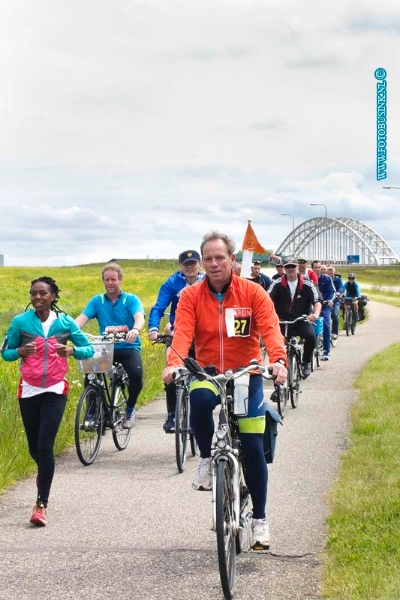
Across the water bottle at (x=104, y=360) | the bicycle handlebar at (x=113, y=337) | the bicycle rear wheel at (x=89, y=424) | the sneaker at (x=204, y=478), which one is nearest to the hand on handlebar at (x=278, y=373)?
the sneaker at (x=204, y=478)

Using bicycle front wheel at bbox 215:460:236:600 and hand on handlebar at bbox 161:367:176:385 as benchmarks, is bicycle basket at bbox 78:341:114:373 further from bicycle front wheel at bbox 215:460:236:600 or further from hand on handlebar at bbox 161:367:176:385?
bicycle front wheel at bbox 215:460:236:600

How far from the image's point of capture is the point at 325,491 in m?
7.41

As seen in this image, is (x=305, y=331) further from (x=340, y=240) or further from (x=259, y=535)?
(x=340, y=240)

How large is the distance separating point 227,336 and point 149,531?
169cm

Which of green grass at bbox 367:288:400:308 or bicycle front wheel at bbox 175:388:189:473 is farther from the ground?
bicycle front wheel at bbox 175:388:189:473

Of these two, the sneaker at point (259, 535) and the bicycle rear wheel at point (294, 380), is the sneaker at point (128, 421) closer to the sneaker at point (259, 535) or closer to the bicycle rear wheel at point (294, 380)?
the bicycle rear wheel at point (294, 380)

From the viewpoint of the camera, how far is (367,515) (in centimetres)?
637

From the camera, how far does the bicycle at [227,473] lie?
185 inches

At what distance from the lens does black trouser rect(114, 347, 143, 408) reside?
952 cm

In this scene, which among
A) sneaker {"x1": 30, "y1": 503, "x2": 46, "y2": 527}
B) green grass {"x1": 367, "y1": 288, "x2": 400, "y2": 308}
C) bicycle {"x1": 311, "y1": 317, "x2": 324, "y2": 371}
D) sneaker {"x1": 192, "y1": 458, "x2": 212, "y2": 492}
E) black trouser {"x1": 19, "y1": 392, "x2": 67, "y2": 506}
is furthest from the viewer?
green grass {"x1": 367, "y1": 288, "x2": 400, "y2": 308}

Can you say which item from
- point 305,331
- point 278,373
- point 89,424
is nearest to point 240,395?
point 278,373

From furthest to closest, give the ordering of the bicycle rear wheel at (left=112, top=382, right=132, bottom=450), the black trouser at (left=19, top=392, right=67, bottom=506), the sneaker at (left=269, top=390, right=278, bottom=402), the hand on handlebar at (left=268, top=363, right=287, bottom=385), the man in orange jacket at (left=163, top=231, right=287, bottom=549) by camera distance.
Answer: the sneaker at (left=269, top=390, right=278, bottom=402) < the bicycle rear wheel at (left=112, top=382, right=132, bottom=450) < the black trouser at (left=19, top=392, right=67, bottom=506) < the man in orange jacket at (left=163, top=231, right=287, bottom=549) < the hand on handlebar at (left=268, top=363, right=287, bottom=385)

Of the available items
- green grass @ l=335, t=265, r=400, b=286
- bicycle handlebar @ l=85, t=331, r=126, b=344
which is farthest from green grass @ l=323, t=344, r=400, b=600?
green grass @ l=335, t=265, r=400, b=286

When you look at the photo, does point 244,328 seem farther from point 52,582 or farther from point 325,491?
point 325,491
